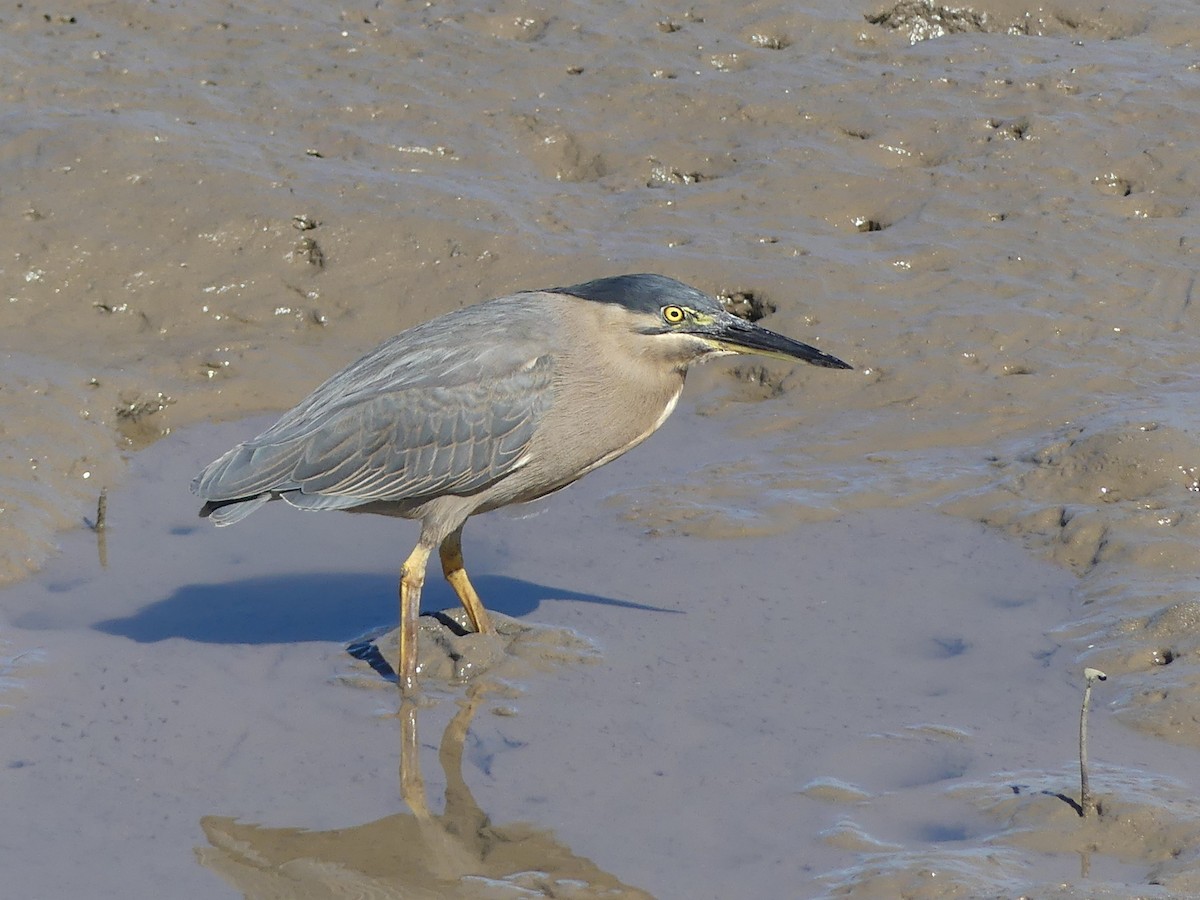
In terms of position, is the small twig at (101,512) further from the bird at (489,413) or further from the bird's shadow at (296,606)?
the bird at (489,413)

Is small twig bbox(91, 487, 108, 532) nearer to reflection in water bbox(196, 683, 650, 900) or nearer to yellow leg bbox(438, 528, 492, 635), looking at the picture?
yellow leg bbox(438, 528, 492, 635)

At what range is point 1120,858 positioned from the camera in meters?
4.94

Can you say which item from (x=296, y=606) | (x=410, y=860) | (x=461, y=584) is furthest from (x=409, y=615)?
(x=410, y=860)

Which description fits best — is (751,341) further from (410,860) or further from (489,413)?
(410,860)

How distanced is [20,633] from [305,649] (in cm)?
114

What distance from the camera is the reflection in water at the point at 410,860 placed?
16.7ft

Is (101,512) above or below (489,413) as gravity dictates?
below

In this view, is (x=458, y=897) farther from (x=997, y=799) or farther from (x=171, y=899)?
(x=997, y=799)

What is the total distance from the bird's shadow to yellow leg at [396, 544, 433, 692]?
1.65ft

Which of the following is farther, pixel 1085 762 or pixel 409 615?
pixel 409 615

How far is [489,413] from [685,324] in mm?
848

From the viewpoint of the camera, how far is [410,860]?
527cm

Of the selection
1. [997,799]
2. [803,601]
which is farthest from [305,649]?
[997,799]

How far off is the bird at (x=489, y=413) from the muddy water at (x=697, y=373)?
25.6 inches
